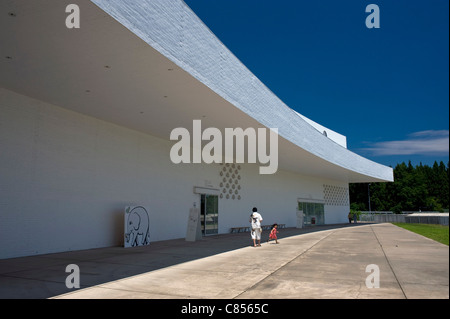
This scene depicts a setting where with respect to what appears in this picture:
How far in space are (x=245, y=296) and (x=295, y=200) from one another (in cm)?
2532

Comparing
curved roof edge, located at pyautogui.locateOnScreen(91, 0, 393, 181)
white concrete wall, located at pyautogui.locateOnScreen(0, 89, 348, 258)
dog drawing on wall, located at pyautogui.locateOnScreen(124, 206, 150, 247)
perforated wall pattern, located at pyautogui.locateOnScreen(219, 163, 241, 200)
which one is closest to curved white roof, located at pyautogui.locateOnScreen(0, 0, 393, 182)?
curved roof edge, located at pyautogui.locateOnScreen(91, 0, 393, 181)

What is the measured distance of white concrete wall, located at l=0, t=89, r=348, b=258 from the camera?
989 centimetres

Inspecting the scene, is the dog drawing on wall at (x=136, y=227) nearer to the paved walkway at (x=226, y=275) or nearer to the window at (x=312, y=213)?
the paved walkway at (x=226, y=275)

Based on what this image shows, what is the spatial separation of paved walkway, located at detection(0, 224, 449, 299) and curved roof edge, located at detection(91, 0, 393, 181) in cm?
490

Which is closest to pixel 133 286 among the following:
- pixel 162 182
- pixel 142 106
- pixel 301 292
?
pixel 301 292

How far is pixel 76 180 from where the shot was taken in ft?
39.0

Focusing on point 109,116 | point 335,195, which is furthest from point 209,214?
point 335,195

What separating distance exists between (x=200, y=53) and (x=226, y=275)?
234 inches

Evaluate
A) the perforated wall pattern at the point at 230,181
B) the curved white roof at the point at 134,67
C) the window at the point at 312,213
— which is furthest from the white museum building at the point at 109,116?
the window at the point at 312,213

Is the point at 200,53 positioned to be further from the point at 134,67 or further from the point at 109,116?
the point at 109,116

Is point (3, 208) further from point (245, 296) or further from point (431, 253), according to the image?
point (431, 253)

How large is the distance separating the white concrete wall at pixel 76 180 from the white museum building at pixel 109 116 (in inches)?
1.4

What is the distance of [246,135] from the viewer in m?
15.7
